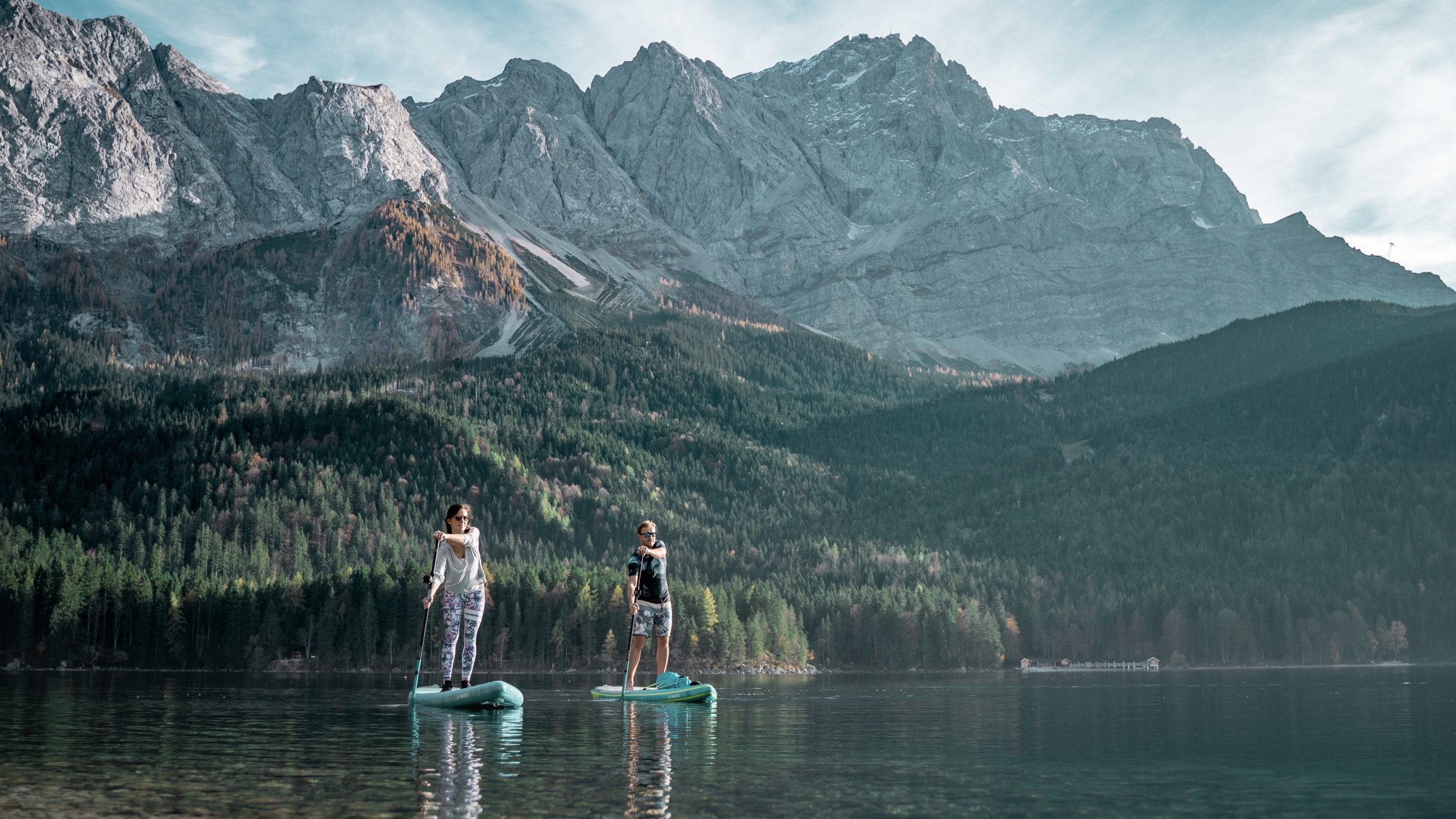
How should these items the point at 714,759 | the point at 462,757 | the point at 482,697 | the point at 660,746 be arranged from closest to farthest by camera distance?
the point at 462,757
the point at 714,759
the point at 660,746
the point at 482,697

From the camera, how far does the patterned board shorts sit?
148 feet

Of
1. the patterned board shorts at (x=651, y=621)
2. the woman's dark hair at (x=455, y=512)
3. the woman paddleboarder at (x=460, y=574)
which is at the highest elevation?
the woman's dark hair at (x=455, y=512)

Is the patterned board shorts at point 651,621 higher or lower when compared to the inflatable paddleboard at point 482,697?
higher

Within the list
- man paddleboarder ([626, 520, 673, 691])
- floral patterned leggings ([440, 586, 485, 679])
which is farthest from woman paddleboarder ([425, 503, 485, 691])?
man paddleboarder ([626, 520, 673, 691])

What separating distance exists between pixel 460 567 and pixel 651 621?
302 inches

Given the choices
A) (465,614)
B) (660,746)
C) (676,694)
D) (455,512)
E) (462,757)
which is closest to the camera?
(462,757)

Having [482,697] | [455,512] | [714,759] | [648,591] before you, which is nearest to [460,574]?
[455,512]

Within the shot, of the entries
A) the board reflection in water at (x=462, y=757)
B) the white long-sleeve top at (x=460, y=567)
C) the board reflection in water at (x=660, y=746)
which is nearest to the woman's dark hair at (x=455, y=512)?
the white long-sleeve top at (x=460, y=567)

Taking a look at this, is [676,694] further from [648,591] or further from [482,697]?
[482,697]

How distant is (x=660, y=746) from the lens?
34.4 meters

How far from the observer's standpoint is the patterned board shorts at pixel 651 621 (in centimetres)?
4497

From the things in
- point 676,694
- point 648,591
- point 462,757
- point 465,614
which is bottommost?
point 676,694

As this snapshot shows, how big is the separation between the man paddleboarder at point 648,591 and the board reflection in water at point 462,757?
5.27 m

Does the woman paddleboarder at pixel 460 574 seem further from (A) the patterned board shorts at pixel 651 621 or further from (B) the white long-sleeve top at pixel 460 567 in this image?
(A) the patterned board shorts at pixel 651 621
